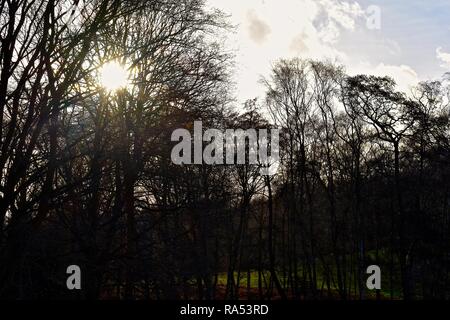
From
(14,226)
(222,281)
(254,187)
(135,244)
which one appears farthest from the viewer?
(222,281)

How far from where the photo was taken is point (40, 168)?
6.04m

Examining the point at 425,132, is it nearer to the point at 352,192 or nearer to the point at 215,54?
the point at 352,192

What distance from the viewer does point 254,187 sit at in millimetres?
25594

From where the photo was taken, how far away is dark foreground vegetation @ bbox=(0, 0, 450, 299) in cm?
592

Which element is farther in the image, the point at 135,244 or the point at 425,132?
the point at 425,132

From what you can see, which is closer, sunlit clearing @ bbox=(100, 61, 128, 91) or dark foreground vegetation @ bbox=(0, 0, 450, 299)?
dark foreground vegetation @ bbox=(0, 0, 450, 299)

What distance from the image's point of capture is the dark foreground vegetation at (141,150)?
19.4ft

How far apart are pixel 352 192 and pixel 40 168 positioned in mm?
23260

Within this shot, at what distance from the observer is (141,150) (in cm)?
893

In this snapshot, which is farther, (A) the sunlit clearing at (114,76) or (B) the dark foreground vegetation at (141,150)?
(A) the sunlit clearing at (114,76)
